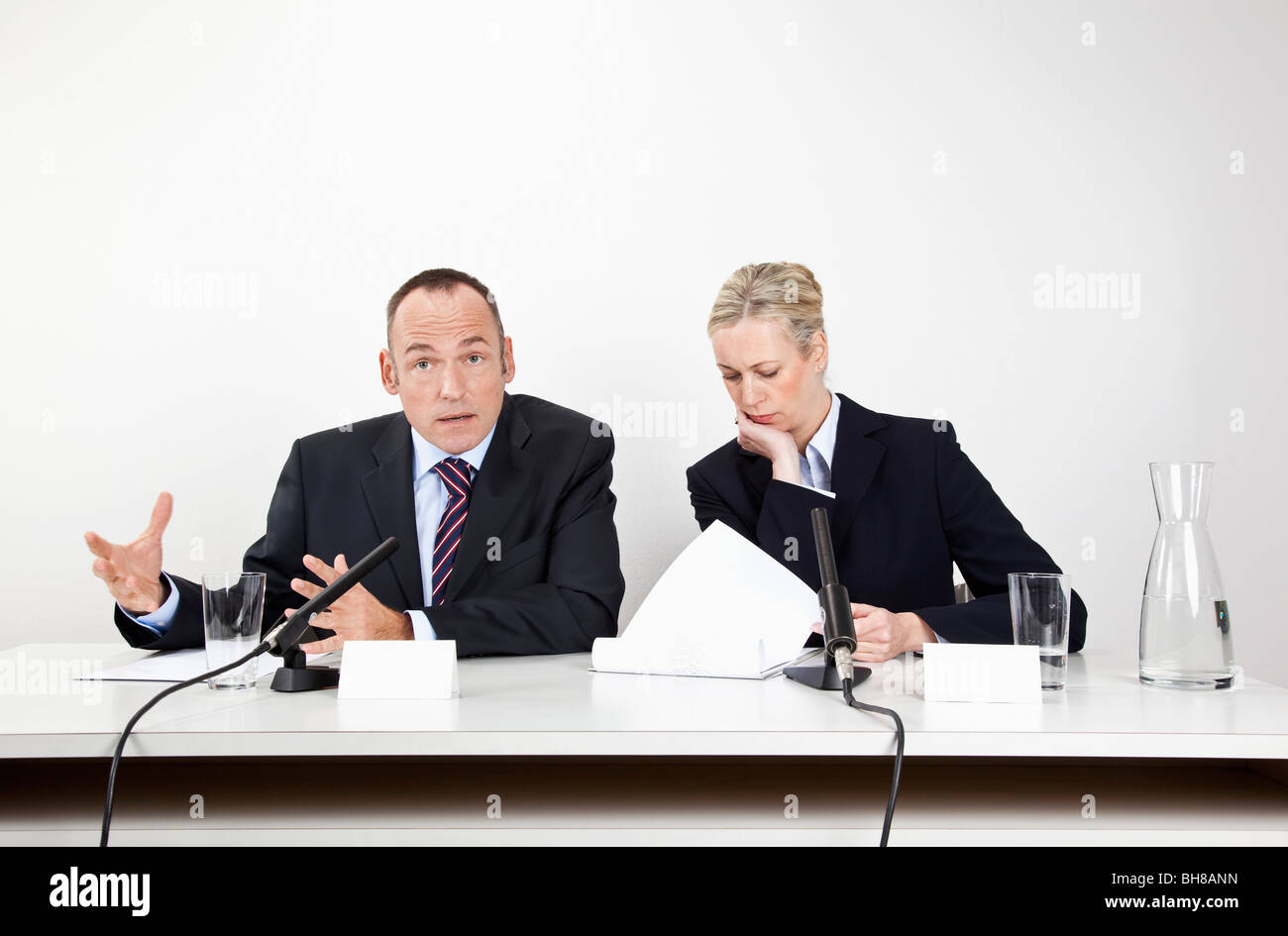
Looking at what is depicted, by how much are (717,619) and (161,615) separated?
3.21 ft

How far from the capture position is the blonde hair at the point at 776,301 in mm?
2293

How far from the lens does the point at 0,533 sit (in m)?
2.99

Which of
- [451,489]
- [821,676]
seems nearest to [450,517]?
[451,489]

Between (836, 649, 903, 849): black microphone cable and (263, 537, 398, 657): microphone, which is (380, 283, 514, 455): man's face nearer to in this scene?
(263, 537, 398, 657): microphone

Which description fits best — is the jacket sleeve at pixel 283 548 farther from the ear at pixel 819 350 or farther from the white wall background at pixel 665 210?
the ear at pixel 819 350

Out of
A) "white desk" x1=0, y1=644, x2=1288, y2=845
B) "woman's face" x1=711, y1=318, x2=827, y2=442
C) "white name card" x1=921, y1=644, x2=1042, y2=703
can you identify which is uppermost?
"woman's face" x1=711, y1=318, x2=827, y2=442

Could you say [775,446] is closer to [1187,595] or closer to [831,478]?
[831,478]

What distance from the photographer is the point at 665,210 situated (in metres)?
3.03

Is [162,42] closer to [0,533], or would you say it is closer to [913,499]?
[0,533]

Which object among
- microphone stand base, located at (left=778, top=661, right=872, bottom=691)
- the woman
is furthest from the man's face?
microphone stand base, located at (left=778, top=661, right=872, bottom=691)

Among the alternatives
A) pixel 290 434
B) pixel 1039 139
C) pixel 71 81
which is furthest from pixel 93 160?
pixel 1039 139

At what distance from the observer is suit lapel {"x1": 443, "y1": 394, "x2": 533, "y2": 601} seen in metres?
2.07

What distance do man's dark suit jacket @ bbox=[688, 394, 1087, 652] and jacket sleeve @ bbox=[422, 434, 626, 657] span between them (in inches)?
12.1

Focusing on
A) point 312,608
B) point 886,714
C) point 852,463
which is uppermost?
point 852,463
